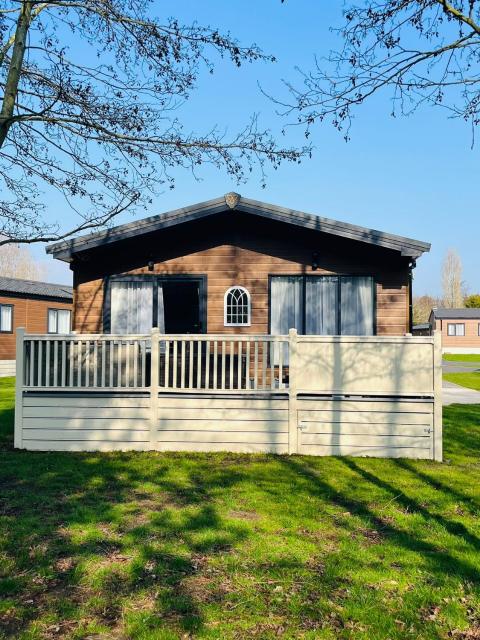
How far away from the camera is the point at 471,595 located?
317 cm

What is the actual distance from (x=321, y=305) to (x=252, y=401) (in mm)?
3383

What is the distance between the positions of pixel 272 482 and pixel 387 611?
2.76 m

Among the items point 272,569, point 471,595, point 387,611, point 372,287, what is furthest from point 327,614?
point 372,287

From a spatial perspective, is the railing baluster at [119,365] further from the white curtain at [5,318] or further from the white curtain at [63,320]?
the white curtain at [63,320]

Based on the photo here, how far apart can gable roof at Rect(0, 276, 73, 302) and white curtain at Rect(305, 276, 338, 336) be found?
16080mm

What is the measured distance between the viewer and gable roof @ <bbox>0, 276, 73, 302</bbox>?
73.3 feet

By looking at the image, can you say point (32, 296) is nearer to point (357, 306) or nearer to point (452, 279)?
point (357, 306)

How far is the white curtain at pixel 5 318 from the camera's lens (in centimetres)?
2186

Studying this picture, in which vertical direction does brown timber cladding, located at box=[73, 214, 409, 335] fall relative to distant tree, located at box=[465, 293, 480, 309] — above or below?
below

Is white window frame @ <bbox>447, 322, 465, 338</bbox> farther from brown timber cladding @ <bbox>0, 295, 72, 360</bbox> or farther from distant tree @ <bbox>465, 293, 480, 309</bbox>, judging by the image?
brown timber cladding @ <bbox>0, 295, 72, 360</bbox>

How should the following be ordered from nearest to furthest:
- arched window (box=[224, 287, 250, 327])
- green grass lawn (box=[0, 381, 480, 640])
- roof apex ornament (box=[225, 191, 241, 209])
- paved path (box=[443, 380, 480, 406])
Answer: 1. green grass lawn (box=[0, 381, 480, 640])
2. roof apex ornament (box=[225, 191, 241, 209])
3. arched window (box=[224, 287, 250, 327])
4. paved path (box=[443, 380, 480, 406])

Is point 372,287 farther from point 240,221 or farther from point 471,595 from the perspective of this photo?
point 471,595

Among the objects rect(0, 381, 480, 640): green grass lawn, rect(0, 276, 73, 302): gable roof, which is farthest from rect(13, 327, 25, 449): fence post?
rect(0, 276, 73, 302): gable roof

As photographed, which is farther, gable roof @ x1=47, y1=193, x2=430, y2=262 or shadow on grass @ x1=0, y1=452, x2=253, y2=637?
gable roof @ x1=47, y1=193, x2=430, y2=262
